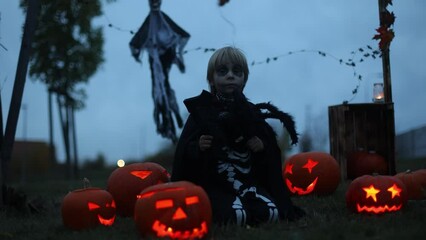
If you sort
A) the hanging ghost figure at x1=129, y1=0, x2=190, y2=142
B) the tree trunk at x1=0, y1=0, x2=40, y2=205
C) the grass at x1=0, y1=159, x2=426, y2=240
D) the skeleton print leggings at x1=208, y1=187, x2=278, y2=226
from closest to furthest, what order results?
the grass at x1=0, y1=159, x2=426, y2=240
the skeleton print leggings at x1=208, y1=187, x2=278, y2=226
the tree trunk at x1=0, y1=0, x2=40, y2=205
the hanging ghost figure at x1=129, y1=0, x2=190, y2=142

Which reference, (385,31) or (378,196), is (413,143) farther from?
(378,196)

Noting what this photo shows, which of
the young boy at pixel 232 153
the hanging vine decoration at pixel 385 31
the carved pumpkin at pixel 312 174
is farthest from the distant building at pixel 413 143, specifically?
the young boy at pixel 232 153

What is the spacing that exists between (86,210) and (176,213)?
109 cm

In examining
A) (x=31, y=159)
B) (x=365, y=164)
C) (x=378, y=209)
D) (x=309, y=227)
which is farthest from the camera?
(x=31, y=159)

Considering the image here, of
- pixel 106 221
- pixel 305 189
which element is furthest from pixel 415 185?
pixel 106 221

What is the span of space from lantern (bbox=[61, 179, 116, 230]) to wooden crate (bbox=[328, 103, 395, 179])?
12.1 feet

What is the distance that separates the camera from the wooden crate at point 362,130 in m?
6.75

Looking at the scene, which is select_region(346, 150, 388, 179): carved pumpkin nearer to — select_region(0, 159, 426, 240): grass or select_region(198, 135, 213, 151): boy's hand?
select_region(0, 159, 426, 240): grass

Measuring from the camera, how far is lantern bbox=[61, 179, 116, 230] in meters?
4.08

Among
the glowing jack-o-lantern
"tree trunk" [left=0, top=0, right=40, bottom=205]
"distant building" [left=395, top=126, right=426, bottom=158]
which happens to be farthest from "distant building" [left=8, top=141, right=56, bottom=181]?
the glowing jack-o-lantern

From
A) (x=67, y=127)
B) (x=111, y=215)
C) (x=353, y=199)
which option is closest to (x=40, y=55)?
(x=67, y=127)

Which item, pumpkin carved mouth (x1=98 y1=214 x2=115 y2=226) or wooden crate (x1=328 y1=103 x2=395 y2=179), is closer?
pumpkin carved mouth (x1=98 y1=214 x2=115 y2=226)

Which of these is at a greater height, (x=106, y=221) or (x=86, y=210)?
(x=86, y=210)

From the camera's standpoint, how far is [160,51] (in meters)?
9.62
